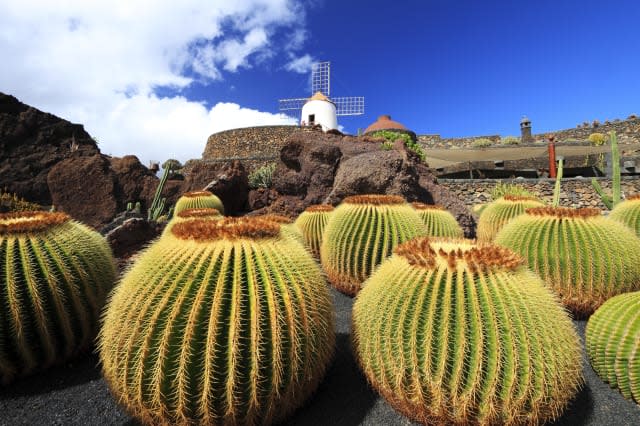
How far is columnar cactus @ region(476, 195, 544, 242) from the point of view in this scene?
18.9 ft

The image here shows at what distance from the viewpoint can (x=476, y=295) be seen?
1.94 metres

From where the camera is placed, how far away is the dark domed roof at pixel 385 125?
32287mm

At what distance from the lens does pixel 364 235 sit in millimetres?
3945

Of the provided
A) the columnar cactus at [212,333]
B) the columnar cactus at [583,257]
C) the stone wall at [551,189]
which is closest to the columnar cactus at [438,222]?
the columnar cactus at [583,257]

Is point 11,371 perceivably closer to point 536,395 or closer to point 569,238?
point 536,395

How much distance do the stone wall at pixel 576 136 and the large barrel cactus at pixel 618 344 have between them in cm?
2817

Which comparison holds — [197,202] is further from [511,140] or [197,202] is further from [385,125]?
[511,140]

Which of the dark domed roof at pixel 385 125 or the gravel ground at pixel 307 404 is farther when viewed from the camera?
the dark domed roof at pixel 385 125

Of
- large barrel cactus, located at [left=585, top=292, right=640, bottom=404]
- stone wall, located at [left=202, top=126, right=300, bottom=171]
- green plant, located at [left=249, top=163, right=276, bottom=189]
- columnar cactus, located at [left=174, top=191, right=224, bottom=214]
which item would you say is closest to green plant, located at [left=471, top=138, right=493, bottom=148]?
stone wall, located at [left=202, top=126, right=300, bottom=171]

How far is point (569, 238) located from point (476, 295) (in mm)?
2260

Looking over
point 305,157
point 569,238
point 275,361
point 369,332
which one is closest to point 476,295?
point 369,332

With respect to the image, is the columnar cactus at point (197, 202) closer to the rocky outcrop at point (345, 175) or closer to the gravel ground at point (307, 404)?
the rocky outcrop at point (345, 175)

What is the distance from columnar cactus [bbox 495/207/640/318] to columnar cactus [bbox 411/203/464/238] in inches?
48.6

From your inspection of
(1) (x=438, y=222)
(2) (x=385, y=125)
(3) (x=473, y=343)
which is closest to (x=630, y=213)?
(1) (x=438, y=222)
